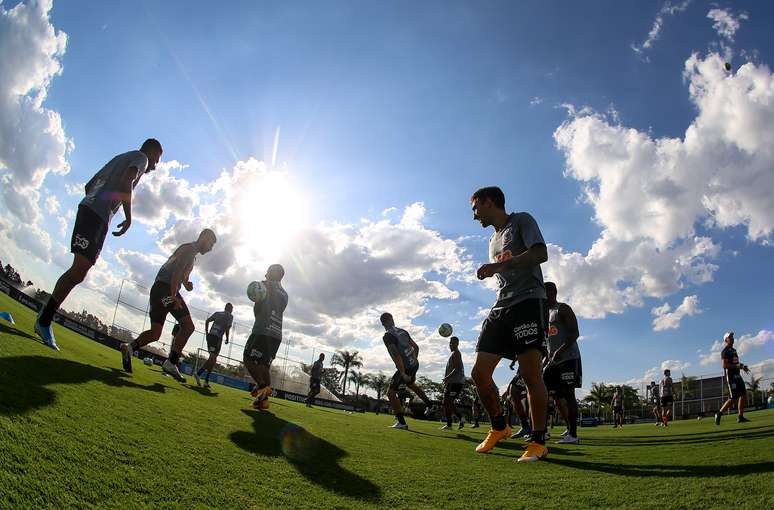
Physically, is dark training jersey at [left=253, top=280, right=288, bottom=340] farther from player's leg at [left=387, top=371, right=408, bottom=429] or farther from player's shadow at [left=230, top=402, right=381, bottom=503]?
player's leg at [left=387, top=371, right=408, bottom=429]

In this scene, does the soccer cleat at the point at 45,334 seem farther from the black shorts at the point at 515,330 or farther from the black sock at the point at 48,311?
the black shorts at the point at 515,330

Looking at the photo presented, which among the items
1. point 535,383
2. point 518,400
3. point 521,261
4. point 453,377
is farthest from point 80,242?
point 453,377

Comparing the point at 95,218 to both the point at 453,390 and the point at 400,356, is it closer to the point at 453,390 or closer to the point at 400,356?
the point at 400,356

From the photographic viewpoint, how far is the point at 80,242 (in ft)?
15.4

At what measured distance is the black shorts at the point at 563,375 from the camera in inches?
240

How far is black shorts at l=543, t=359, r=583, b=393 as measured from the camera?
609 centimetres

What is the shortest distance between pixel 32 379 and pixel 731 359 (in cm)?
1329

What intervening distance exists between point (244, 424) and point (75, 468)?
7.14 ft

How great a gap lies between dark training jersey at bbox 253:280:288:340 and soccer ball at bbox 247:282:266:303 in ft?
0.18

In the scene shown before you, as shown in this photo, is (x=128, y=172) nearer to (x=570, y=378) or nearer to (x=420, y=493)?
(x=420, y=493)

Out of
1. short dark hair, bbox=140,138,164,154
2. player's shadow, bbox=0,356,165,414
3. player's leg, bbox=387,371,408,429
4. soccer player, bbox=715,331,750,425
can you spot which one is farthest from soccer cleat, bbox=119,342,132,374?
soccer player, bbox=715,331,750,425

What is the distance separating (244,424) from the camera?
146 inches

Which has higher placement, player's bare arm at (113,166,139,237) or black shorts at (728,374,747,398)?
player's bare arm at (113,166,139,237)

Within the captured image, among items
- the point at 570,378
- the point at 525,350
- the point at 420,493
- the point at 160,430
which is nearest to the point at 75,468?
the point at 160,430
